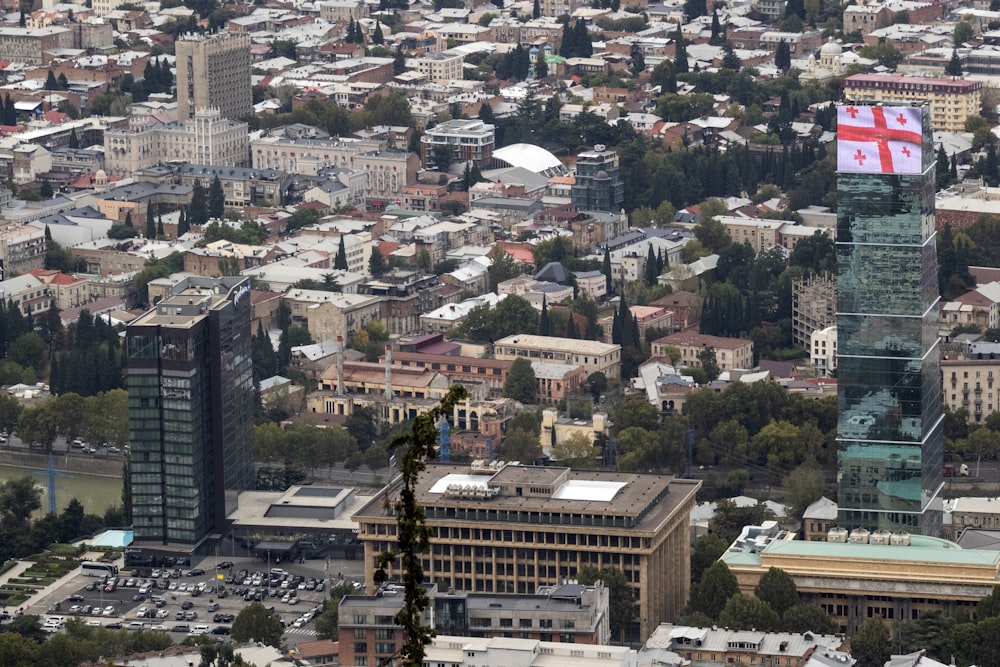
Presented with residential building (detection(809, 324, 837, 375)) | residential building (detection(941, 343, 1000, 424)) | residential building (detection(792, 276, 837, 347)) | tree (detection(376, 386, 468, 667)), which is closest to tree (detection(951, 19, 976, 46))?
residential building (detection(792, 276, 837, 347))

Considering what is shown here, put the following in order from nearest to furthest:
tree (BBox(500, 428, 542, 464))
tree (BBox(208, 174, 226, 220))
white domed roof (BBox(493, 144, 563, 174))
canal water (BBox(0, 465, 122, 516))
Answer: canal water (BBox(0, 465, 122, 516)) → tree (BBox(500, 428, 542, 464)) → tree (BBox(208, 174, 226, 220)) → white domed roof (BBox(493, 144, 563, 174))

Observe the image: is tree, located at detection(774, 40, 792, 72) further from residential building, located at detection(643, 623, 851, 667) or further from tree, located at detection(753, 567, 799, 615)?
residential building, located at detection(643, 623, 851, 667)

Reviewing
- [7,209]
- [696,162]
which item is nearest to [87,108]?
[7,209]

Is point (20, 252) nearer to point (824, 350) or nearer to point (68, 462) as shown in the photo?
point (68, 462)

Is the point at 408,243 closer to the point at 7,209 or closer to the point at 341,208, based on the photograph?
the point at 341,208

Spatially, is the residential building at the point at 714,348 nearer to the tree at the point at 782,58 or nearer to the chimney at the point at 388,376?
the chimney at the point at 388,376
